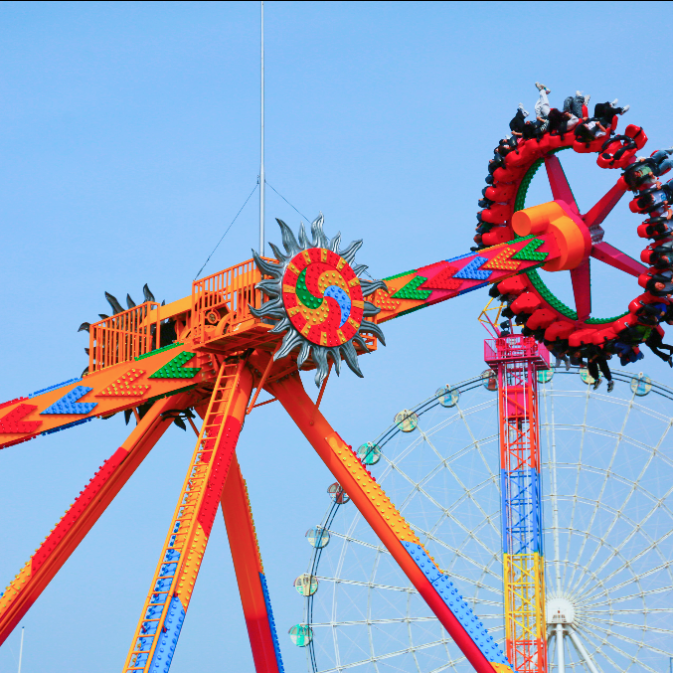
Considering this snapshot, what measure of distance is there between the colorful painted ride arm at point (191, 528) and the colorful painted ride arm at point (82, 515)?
2.05m

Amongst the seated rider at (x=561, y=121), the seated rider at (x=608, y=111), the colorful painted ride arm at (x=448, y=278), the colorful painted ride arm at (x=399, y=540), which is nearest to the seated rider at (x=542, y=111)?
the seated rider at (x=561, y=121)

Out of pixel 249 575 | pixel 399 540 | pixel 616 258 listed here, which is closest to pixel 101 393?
pixel 249 575

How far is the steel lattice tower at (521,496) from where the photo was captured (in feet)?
134

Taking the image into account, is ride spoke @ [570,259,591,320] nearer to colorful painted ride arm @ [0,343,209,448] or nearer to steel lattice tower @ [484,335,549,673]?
colorful painted ride arm @ [0,343,209,448]

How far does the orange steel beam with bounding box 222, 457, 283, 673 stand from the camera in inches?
1066

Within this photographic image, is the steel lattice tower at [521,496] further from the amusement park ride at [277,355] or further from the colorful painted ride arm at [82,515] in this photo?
the colorful painted ride arm at [82,515]

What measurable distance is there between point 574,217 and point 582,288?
1.76m

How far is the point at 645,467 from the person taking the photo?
42.6 meters

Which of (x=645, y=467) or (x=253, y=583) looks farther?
(x=645, y=467)

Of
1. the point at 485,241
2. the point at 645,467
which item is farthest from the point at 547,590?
Result: the point at 485,241

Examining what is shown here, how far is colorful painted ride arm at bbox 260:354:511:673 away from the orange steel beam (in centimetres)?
209

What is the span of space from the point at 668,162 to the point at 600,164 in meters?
1.35

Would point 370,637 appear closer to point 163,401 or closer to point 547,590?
point 547,590

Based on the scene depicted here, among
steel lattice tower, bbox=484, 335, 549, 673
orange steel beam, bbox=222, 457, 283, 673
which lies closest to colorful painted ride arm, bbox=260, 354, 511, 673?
orange steel beam, bbox=222, 457, 283, 673
